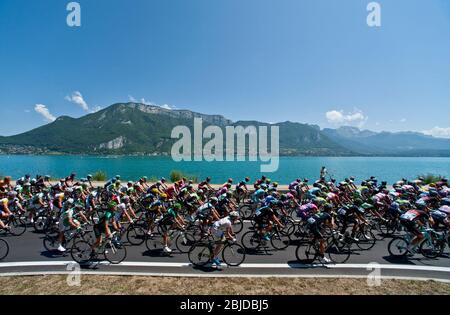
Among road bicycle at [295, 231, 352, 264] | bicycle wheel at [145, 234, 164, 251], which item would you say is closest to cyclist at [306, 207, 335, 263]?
road bicycle at [295, 231, 352, 264]

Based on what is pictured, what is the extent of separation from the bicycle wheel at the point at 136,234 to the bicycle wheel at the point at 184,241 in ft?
4.60

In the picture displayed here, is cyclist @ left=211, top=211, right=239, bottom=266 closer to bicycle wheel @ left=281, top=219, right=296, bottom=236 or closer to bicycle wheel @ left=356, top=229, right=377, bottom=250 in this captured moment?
bicycle wheel @ left=281, top=219, right=296, bottom=236

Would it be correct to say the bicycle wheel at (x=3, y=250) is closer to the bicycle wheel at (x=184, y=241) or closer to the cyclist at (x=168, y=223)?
the cyclist at (x=168, y=223)

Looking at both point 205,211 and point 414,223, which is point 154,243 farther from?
point 414,223

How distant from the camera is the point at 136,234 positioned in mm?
9633

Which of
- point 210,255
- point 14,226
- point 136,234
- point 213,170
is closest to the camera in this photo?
point 210,255

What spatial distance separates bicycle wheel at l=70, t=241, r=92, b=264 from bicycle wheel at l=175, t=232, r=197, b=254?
292cm

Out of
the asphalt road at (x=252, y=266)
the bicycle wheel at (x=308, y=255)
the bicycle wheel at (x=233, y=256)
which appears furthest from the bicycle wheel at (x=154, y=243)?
Answer: the bicycle wheel at (x=308, y=255)

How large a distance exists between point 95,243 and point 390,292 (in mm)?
8564

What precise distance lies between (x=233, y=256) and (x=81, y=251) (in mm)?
5108

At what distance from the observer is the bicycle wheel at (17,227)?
10.5 m

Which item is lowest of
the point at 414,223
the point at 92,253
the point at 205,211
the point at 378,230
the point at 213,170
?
the point at 213,170

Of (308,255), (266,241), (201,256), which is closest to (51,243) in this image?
(201,256)
